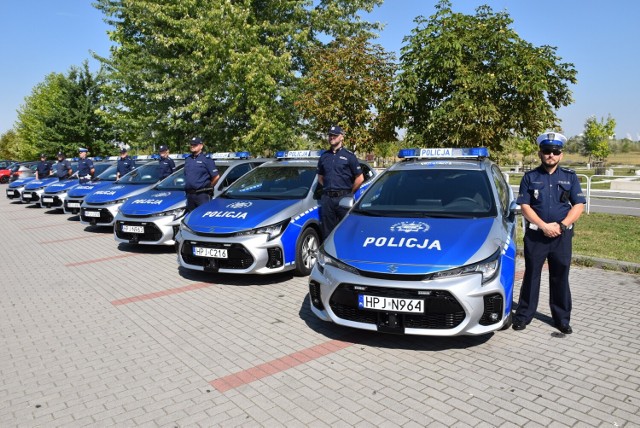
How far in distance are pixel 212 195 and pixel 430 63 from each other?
5.01m

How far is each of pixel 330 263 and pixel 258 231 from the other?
2.01m

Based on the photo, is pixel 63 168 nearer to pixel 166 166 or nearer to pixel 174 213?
pixel 166 166

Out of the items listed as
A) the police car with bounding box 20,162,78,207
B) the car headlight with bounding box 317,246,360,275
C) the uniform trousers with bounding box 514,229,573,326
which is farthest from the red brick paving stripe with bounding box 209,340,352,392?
the police car with bounding box 20,162,78,207

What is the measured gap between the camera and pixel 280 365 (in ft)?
13.2

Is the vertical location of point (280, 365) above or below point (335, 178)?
below

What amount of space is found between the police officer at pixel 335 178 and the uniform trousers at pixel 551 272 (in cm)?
278

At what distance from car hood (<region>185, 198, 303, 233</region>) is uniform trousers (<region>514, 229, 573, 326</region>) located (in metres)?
Result: 3.04

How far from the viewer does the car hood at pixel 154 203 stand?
27.7 feet

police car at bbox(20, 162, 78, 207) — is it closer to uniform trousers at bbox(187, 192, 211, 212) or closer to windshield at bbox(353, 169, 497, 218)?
uniform trousers at bbox(187, 192, 211, 212)

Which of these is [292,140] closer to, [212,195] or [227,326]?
[212,195]

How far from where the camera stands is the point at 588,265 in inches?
278

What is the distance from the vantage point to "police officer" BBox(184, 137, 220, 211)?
8266 mm

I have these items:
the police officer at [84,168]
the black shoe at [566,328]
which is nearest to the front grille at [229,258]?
the black shoe at [566,328]

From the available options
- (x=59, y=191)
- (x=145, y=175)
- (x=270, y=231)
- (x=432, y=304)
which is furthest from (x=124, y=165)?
(x=432, y=304)
